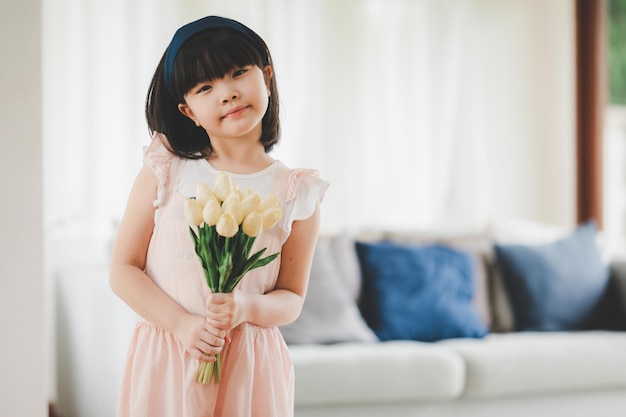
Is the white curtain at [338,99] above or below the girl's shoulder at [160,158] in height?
above

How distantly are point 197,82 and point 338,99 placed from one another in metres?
2.70

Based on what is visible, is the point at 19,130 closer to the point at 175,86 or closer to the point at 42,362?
the point at 175,86

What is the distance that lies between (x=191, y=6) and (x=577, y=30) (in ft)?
7.51

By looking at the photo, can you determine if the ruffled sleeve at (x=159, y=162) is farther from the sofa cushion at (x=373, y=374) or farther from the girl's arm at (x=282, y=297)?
the sofa cushion at (x=373, y=374)

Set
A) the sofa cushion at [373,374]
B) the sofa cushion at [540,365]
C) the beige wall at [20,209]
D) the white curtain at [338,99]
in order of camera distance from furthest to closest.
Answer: the white curtain at [338,99], the sofa cushion at [540,365], the sofa cushion at [373,374], the beige wall at [20,209]

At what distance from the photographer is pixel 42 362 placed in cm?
136

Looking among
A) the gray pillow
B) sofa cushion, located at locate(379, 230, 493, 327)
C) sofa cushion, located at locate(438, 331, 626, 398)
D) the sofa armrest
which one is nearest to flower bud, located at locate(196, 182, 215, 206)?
the gray pillow

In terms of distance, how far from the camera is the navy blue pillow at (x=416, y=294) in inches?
113

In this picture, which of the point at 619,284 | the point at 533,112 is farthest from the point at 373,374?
the point at 533,112

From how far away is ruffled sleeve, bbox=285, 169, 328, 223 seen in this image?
127 cm

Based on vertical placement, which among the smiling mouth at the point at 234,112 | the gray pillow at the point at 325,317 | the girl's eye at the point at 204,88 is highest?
the girl's eye at the point at 204,88

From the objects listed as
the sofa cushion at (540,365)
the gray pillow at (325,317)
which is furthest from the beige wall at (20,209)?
the sofa cushion at (540,365)

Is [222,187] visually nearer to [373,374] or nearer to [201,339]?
[201,339]

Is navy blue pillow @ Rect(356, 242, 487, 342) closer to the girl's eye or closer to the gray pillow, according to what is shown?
the gray pillow
